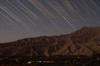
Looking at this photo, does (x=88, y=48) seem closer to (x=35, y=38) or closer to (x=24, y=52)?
(x=24, y=52)

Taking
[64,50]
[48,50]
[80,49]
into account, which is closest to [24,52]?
[48,50]

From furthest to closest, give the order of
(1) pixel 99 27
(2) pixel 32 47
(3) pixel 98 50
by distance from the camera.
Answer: (1) pixel 99 27
(2) pixel 32 47
(3) pixel 98 50

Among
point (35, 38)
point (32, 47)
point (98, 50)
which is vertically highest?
point (35, 38)

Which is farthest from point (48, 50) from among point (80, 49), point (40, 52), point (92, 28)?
point (92, 28)

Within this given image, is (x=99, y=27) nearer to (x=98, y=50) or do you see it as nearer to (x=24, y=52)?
(x=98, y=50)

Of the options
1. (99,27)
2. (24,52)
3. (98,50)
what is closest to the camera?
(98,50)

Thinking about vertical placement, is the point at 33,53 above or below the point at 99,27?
below

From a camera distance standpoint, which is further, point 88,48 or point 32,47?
point 32,47

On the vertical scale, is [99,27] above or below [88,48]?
above

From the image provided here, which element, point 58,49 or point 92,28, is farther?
point 92,28
